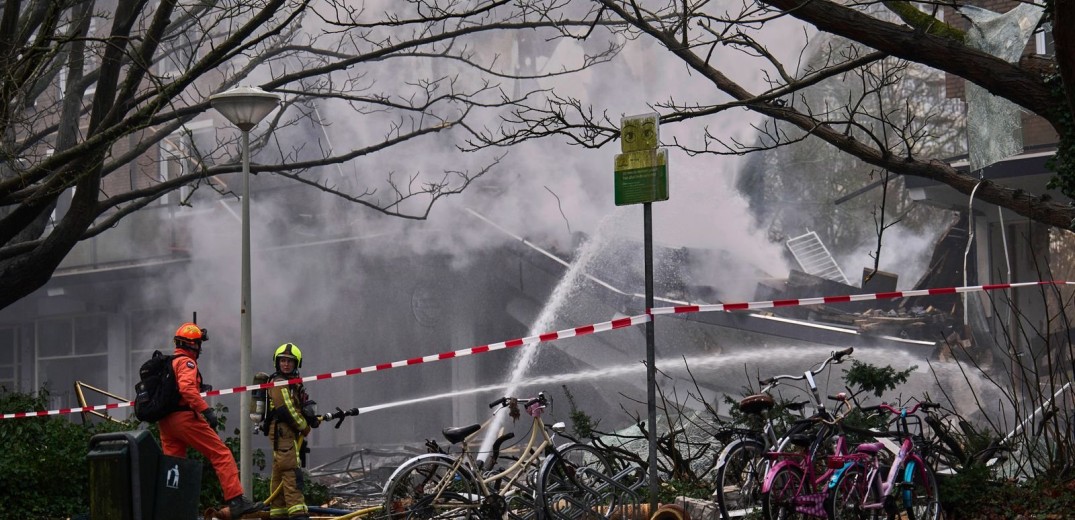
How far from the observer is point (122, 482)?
3.46 m

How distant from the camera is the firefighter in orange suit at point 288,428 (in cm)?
773

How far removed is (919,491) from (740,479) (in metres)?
0.96

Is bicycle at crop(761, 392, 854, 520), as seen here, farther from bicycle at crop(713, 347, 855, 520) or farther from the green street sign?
the green street sign

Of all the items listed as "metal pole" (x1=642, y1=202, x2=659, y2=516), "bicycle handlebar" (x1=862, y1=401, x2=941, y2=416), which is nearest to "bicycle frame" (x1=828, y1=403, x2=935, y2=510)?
"bicycle handlebar" (x1=862, y1=401, x2=941, y2=416)

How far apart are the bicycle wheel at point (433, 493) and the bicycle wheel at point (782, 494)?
1744mm

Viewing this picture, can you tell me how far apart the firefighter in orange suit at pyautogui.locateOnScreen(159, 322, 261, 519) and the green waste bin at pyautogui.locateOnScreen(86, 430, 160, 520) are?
3980 millimetres

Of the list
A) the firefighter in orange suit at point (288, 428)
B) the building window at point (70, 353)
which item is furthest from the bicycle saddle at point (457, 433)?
the building window at point (70, 353)

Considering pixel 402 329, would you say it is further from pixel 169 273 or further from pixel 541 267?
pixel 169 273

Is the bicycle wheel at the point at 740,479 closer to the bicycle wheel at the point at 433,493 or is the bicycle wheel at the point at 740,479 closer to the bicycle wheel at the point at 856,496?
the bicycle wheel at the point at 856,496

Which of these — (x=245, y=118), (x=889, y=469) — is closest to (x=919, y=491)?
(x=889, y=469)

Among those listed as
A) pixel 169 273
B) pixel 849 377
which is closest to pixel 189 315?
pixel 169 273

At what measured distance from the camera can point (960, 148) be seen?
66.7ft

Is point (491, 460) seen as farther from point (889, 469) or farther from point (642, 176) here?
point (889, 469)

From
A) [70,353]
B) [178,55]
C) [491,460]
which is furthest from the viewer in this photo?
[70,353]
